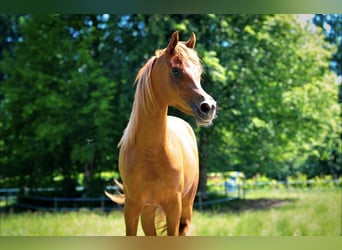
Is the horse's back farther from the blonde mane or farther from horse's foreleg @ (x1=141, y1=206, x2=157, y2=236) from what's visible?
horse's foreleg @ (x1=141, y1=206, x2=157, y2=236)

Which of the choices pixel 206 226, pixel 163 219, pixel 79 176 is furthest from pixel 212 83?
pixel 163 219

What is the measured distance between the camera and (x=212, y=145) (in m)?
7.16

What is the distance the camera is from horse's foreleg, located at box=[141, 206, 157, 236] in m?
2.41

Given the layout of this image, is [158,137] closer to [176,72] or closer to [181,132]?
[176,72]

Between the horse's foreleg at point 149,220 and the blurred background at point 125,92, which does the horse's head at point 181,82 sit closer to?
the horse's foreleg at point 149,220

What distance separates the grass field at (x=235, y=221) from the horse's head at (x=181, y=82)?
121 inches

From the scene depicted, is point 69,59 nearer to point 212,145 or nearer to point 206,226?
point 212,145

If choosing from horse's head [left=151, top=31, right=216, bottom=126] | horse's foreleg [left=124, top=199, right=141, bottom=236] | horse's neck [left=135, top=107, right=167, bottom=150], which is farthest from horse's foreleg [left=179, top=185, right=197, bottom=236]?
horse's head [left=151, top=31, right=216, bottom=126]

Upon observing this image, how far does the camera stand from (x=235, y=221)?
19.9 feet

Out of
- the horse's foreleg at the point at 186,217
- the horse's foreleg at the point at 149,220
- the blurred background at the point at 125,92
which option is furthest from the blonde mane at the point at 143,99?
the blurred background at the point at 125,92

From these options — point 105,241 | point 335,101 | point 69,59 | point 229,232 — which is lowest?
point 229,232

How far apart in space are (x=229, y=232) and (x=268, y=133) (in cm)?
238

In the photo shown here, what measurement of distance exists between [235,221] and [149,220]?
3.84 metres

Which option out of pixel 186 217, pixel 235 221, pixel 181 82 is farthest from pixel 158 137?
→ pixel 235 221
